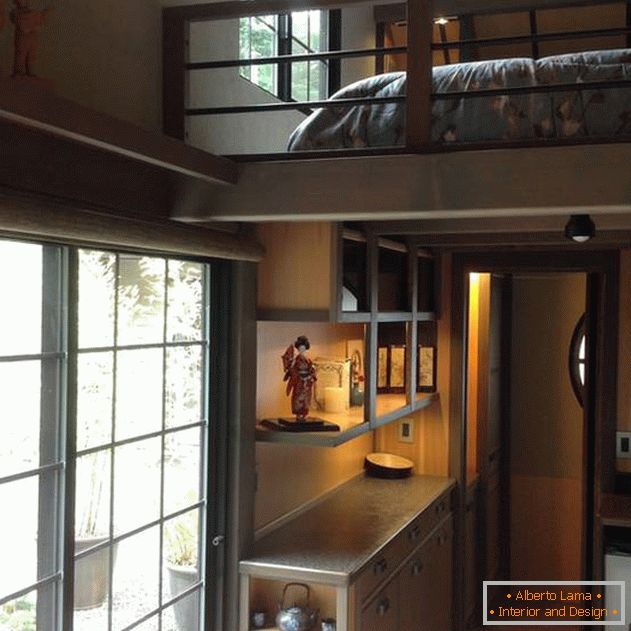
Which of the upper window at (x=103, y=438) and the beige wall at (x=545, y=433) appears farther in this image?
the beige wall at (x=545, y=433)

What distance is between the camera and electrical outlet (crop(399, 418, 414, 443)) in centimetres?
495

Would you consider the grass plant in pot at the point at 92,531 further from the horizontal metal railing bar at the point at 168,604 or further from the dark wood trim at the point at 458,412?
the dark wood trim at the point at 458,412

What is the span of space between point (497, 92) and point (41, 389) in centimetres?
152

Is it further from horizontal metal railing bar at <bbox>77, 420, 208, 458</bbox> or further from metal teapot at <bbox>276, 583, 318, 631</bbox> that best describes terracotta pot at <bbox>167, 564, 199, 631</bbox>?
horizontal metal railing bar at <bbox>77, 420, 208, 458</bbox>

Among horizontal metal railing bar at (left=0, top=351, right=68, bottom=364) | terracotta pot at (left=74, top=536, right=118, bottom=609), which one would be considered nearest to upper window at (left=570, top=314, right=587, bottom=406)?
terracotta pot at (left=74, top=536, right=118, bottom=609)

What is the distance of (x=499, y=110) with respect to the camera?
8.28 feet

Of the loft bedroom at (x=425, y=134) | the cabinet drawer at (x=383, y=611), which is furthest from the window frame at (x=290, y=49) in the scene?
the cabinet drawer at (x=383, y=611)

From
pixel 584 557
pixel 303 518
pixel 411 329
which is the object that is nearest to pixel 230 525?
pixel 303 518

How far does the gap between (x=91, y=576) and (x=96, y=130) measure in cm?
135

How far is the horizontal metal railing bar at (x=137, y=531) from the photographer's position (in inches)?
97.3

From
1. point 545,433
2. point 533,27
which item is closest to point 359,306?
point 533,27

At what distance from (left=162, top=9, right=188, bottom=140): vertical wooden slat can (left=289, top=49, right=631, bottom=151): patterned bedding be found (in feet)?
1.29

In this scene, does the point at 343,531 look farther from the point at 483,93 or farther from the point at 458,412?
the point at 483,93

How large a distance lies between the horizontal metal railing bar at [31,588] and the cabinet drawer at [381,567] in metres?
1.24
